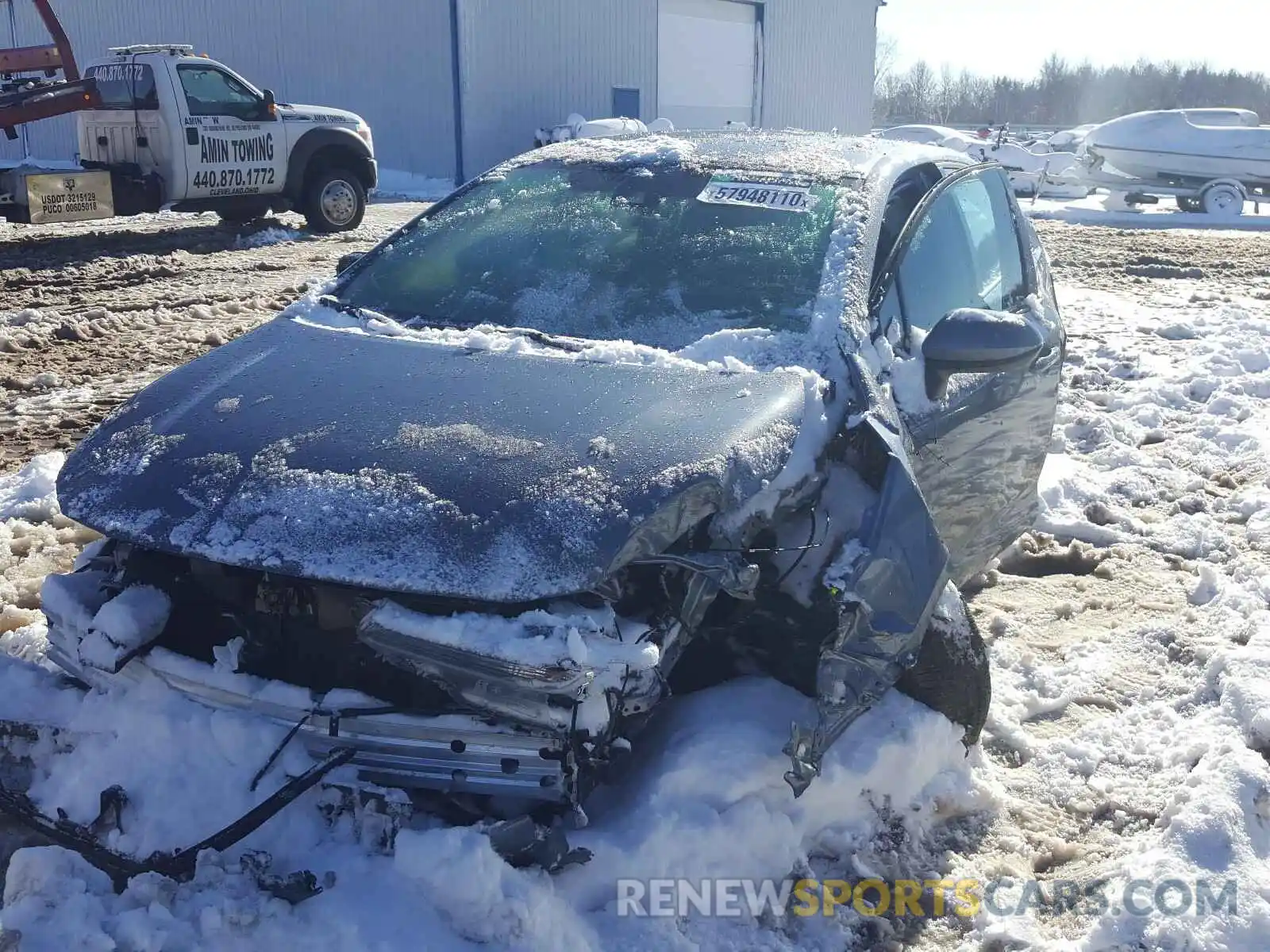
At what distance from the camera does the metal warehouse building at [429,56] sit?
71.9 ft

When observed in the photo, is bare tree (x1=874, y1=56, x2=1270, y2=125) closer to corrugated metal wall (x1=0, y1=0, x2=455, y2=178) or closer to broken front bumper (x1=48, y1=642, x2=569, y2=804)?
corrugated metal wall (x1=0, y1=0, x2=455, y2=178)

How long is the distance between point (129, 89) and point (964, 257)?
1167 cm

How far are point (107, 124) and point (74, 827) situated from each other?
12.7m

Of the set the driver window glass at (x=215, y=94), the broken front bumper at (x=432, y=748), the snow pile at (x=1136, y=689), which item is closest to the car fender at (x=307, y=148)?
the driver window glass at (x=215, y=94)

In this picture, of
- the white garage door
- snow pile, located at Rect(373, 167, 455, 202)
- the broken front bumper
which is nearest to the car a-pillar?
snow pile, located at Rect(373, 167, 455, 202)

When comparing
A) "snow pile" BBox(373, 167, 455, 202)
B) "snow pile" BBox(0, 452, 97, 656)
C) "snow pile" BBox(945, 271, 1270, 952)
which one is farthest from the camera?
"snow pile" BBox(373, 167, 455, 202)

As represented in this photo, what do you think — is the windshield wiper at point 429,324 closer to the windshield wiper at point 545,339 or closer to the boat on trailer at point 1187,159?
the windshield wiper at point 545,339

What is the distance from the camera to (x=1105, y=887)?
9.23 ft

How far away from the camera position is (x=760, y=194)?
365 centimetres

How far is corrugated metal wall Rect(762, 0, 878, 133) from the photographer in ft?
89.2

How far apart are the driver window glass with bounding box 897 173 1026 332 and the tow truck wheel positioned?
11.2 meters

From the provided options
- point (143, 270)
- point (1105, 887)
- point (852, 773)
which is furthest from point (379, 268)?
point (143, 270)

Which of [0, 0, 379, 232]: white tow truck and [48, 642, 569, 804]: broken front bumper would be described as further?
[0, 0, 379, 232]: white tow truck

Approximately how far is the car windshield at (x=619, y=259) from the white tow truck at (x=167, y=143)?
972 centimetres
